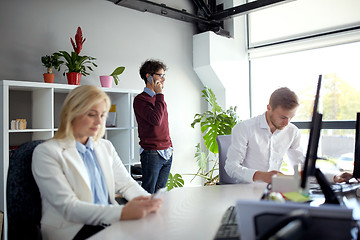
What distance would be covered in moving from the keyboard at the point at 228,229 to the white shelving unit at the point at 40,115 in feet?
6.58

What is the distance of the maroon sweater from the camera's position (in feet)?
9.19

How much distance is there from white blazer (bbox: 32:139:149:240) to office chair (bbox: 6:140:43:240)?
4 centimetres

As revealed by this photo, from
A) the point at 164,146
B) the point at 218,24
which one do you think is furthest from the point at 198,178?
the point at 218,24

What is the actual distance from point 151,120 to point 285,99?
1264mm

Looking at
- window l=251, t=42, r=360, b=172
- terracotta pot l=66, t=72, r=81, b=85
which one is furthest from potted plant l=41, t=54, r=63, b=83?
window l=251, t=42, r=360, b=172

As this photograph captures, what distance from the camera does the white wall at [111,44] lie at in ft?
9.50

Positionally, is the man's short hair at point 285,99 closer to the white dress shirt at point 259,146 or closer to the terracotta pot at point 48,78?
the white dress shirt at point 259,146

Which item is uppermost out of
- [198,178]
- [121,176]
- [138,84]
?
[138,84]

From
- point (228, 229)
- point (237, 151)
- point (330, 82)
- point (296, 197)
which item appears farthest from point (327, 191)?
point (330, 82)

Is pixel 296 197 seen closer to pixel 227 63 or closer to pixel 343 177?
pixel 343 177

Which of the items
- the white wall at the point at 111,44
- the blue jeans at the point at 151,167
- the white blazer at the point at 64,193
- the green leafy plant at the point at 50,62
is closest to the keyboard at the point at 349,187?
the white blazer at the point at 64,193

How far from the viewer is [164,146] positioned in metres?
2.93

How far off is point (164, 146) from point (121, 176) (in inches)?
50.5

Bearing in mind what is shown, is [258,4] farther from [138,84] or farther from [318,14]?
[138,84]
